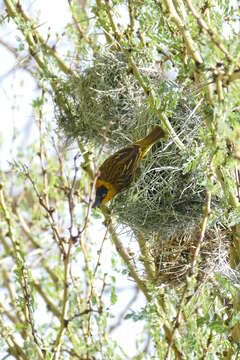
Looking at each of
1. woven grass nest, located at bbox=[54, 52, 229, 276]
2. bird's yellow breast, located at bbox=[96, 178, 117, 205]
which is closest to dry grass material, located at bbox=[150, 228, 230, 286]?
woven grass nest, located at bbox=[54, 52, 229, 276]

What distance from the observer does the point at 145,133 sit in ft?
10.1

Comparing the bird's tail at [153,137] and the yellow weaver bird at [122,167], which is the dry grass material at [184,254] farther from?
the bird's tail at [153,137]

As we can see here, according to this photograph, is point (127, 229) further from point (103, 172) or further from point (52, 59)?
point (52, 59)

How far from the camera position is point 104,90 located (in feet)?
→ 10.8

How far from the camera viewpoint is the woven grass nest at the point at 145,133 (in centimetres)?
288

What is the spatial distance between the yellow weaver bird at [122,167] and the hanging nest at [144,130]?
5 centimetres

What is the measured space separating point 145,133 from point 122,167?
0.64 feet

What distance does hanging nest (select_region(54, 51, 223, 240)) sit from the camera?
288cm

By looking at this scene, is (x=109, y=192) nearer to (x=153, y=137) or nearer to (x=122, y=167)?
(x=122, y=167)

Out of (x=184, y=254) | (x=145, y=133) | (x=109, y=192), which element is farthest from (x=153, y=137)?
(x=184, y=254)

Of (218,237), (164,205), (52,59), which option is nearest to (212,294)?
(218,237)

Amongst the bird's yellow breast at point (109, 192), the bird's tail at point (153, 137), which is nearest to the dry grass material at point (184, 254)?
the bird's yellow breast at point (109, 192)

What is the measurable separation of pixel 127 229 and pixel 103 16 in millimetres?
1024

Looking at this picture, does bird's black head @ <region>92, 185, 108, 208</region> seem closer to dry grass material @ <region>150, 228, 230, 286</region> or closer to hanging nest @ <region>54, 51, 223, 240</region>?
hanging nest @ <region>54, 51, 223, 240</region>
